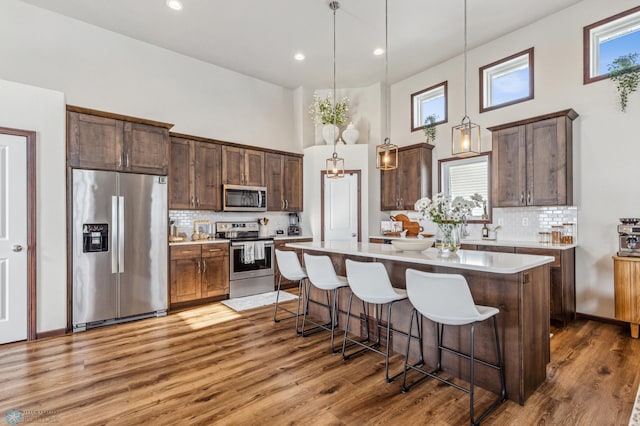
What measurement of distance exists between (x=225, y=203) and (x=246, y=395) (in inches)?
140

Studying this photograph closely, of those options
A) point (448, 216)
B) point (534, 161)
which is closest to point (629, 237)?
point (534, 161)

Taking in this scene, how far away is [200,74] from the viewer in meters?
5.62

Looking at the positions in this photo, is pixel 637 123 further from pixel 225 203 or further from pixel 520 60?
pixel 225 203

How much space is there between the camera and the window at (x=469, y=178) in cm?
518

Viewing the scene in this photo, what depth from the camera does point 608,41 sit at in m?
3.98

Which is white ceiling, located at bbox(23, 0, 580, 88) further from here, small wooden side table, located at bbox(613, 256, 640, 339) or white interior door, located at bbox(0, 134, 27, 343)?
small wooden side table, located at bbox(613, 256, 640, 339)

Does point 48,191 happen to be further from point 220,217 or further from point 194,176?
point 220,217

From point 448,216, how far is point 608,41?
342 cm

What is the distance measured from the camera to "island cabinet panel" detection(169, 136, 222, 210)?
16.3ft

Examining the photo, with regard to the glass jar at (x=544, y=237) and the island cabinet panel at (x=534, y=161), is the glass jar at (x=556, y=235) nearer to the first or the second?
the glass jar at (x=544, y=237)

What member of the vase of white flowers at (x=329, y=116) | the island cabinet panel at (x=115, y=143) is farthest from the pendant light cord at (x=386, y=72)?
the island cabinet panel at (x=115, y=143)

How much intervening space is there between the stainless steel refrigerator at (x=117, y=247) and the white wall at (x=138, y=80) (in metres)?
1.49

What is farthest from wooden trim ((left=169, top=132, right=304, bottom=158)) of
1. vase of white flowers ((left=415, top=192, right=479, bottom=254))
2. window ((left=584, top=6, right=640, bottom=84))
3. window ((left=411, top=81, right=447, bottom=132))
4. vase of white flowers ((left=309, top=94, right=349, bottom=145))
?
window ((left=584, top=6, right=640, bottom=84))

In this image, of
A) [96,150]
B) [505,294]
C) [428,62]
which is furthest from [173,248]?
[428,62]
